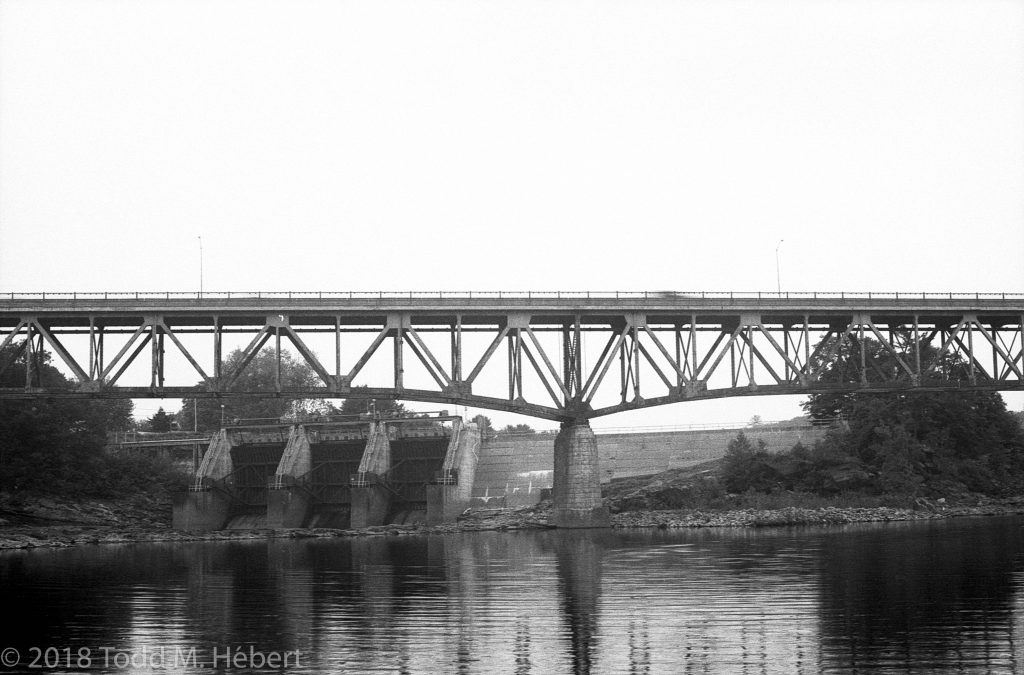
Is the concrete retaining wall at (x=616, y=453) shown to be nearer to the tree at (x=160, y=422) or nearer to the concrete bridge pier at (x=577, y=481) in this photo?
the concrete bridge pier at (x=577, y=481)

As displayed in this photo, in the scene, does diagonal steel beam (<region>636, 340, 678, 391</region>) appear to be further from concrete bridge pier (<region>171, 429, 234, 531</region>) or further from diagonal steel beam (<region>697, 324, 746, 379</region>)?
concrete bridge pier (<region>171, 429, 234, 531</region>)

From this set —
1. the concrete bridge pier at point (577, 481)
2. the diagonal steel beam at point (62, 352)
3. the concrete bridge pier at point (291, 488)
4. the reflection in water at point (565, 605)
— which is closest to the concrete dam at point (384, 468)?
the concrete bridge pier at point (291, 488)

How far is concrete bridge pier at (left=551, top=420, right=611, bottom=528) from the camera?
3029 inches

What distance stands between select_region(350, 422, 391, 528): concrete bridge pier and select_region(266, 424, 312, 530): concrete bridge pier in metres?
5.40

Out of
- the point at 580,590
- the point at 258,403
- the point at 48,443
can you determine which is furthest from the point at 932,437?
the point at 258,403

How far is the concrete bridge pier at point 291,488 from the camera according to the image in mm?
87000

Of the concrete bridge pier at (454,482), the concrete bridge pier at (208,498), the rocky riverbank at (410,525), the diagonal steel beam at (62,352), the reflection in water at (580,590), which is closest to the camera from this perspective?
the reflection in water at (580,590)

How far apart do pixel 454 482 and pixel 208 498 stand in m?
19.5

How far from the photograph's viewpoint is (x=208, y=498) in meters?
88.6

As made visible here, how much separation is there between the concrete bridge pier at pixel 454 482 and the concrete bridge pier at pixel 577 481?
36.8 feet

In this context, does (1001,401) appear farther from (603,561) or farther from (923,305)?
(603,561)

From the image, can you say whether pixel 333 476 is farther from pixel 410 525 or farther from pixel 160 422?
pixel 160 422

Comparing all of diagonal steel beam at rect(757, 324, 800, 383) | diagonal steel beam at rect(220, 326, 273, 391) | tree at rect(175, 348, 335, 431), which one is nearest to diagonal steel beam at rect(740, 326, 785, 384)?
diagonal steel beam at rect(757, 324, 800, 383)

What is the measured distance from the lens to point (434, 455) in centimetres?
9181
